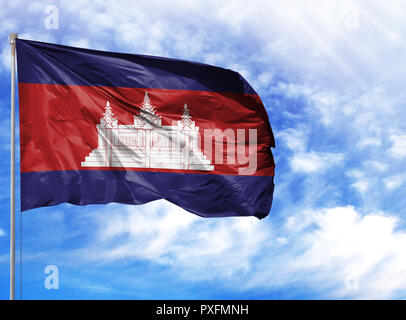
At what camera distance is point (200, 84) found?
11750 mm

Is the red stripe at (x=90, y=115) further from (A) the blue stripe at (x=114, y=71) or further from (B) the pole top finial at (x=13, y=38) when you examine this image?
(B) the pole top finial at (x=13, y=38)

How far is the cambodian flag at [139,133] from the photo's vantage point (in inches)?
416

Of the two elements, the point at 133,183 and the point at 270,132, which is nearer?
the point at 133,183

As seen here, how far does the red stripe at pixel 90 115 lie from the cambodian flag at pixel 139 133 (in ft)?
0.07

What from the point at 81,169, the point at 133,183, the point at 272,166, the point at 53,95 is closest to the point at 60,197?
the point at 81,169

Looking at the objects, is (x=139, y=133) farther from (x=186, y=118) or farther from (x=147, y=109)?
(x=186, y=118)

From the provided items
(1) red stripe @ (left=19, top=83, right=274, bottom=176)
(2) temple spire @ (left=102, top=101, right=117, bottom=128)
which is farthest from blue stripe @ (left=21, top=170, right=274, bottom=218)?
(2) temple spire @ (left=102, top=101, right=117, bottom=128)

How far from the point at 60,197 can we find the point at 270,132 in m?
5.31

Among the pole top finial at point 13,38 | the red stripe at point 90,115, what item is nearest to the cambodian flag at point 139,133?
the red stripe at point 90,115

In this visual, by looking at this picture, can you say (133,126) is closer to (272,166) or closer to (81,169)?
(81,169)

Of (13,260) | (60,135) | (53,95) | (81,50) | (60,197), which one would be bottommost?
(13,260)

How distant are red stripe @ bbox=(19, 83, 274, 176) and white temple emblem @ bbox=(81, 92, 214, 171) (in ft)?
0.44

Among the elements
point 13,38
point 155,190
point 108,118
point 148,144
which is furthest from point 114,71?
point 155,190

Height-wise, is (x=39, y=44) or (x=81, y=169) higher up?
(x=39, y=44)
